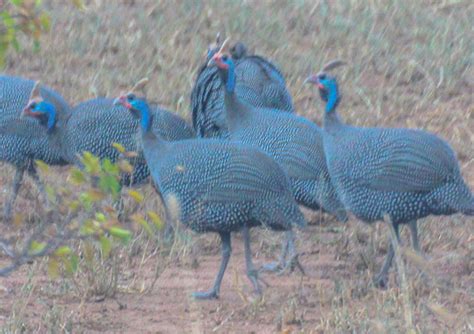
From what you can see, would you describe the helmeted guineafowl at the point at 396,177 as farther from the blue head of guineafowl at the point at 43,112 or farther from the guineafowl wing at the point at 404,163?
the blue head of guineafowl at the point at 43,112

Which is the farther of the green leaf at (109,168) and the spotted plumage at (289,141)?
the spotted plumage at (289,141)

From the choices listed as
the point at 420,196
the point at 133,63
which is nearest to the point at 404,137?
the point at 420,196

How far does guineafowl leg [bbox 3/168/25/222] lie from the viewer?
7.07 metres

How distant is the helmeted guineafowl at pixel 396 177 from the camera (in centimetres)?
581

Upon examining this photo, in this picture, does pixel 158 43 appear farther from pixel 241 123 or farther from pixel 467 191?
pixel 467 191

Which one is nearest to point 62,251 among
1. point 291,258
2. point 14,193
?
point 291,258

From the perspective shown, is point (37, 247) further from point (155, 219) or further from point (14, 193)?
point (14, 193)

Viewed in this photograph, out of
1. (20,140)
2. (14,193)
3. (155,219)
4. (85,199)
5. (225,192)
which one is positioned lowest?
(14,193)

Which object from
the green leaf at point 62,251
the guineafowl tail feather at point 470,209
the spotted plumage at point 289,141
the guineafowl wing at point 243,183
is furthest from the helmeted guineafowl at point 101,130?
the green leaf at point 62,251

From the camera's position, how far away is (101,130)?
6.96 metres

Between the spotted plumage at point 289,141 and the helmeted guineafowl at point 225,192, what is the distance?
0.49 metres

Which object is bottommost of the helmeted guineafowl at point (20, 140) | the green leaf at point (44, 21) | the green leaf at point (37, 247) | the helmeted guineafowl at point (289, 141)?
the helmeted guineafowl at point (20, 140)

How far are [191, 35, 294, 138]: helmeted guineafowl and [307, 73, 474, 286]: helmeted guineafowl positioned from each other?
4.52 feet

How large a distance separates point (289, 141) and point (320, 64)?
10.9 ft
